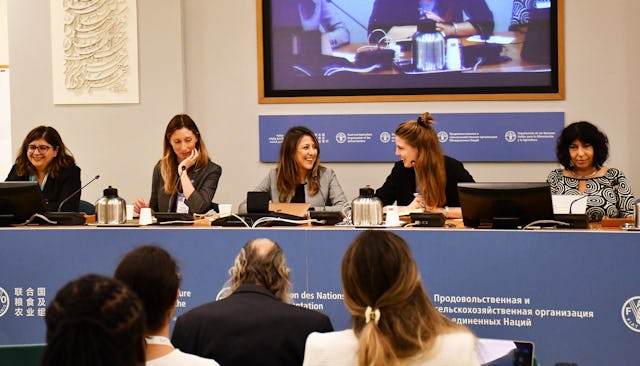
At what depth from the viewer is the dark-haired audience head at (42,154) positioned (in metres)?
5.47

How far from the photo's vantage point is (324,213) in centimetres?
419

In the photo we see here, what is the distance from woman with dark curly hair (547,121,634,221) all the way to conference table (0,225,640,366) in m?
1.21

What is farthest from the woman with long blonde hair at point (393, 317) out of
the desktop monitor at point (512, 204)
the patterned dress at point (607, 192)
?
the patterned dress at point (607, 192)

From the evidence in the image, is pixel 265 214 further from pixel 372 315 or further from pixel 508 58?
pixel 508 58

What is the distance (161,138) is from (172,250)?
7.88 ft

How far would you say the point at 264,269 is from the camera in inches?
109

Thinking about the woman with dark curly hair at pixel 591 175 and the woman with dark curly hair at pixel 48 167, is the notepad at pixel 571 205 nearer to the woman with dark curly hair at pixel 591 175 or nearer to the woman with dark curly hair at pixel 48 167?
the woman with dark curly hair at pixel 591 175

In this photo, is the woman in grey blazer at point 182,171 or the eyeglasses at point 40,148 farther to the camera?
the eyeglasses at point 40,148

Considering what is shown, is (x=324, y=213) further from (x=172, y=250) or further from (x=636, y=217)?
(x=636, y=217)

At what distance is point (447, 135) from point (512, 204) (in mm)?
2183

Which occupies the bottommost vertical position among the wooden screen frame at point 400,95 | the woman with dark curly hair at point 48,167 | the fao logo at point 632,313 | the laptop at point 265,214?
the fao logo at point 632,313

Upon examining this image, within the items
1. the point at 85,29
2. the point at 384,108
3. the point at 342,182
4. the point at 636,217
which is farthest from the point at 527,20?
the point at 85,29

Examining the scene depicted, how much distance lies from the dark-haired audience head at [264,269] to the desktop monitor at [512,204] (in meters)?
1.39

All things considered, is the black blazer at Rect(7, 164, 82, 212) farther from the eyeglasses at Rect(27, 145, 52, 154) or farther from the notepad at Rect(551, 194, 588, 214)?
the notepad at Rect(551, 194, 588, 214)
